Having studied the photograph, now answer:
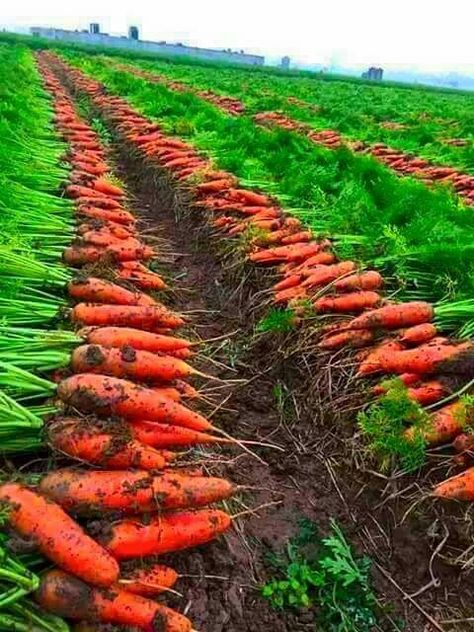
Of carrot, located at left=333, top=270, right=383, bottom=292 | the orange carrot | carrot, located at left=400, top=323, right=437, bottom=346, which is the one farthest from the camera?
carrot, located at left=333, top=270, right=383, bottom=292

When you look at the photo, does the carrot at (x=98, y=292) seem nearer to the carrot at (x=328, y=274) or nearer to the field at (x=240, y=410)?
the field at (x=240, y=410)

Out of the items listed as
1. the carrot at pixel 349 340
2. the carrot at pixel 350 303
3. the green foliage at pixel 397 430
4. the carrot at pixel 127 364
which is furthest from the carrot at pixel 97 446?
the carrot at pixel 350 303

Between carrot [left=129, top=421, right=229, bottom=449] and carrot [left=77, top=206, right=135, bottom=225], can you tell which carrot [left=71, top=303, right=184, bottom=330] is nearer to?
carrot [left=129, top=421, right=229, bottom=449]

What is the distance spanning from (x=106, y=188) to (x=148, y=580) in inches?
173

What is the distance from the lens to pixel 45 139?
301 inches

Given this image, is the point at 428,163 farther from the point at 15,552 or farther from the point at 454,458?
the point at 15,552

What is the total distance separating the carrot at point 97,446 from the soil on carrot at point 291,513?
0.41 m

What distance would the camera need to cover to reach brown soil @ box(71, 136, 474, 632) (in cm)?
237

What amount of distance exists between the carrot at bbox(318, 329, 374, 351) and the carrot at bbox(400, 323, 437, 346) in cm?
23

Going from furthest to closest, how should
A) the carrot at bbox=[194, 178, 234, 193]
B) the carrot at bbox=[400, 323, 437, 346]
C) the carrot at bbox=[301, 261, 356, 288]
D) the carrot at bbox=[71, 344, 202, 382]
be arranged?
1. the carrot at bbox=[194, 178, 234, 193]
2. the carrot at bbox=[301, 261, 356, 288]
3. the carrot at bbox=[400, 323, 437, 346]
4. the carrot at bbox=[71, 344, 202, 382]

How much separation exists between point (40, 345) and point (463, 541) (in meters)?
2.08

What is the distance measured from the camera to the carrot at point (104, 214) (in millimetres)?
A: 5004

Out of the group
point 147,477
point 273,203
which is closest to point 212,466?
point 147,477

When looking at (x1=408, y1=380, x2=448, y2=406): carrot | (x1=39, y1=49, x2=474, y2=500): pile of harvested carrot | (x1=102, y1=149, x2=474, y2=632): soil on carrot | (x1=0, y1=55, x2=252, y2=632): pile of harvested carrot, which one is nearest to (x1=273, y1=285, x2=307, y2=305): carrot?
(x1=39, y1=49, x2=474, y2=500): pile of harvested carrot
